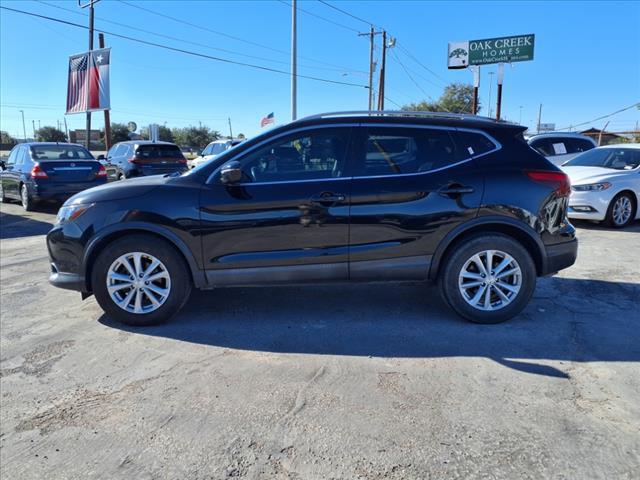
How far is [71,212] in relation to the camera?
4.10 meters

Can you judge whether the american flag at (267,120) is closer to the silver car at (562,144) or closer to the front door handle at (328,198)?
the silver car at (562,144)

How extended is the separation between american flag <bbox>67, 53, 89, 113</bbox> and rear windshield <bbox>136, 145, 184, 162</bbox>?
8.84m

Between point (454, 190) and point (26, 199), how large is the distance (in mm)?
11112

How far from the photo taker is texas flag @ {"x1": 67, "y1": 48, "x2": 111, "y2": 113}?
21.2 m

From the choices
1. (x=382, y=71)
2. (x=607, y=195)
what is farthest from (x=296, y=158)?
(x=382, y=71)

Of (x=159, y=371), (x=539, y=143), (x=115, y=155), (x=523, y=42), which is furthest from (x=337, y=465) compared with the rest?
(x=523, y=42)

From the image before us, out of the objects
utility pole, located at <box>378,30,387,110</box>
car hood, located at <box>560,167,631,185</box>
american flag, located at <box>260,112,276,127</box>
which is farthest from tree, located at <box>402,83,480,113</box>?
car hood, located at <box>560,167,631,185</box>

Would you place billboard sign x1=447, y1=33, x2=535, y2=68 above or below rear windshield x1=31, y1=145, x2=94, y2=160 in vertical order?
above

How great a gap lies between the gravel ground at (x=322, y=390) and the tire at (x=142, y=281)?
0.16 meters

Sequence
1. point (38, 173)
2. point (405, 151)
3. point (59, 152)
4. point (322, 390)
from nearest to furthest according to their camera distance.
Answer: point (322, 390) → point (405, 151) → point (38, 173) → point (59, 152)

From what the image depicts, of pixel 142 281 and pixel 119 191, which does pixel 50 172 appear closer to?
pixel 119 191

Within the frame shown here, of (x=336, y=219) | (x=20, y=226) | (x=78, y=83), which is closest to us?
(x=336, y=219)

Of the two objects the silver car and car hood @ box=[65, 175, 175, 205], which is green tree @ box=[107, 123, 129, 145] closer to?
the silver car

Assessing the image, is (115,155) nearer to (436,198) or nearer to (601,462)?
(436,198)
